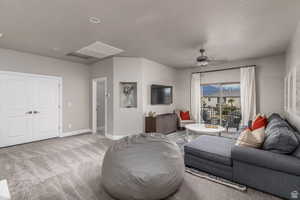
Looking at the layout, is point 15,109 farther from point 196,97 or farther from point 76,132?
point 196,97

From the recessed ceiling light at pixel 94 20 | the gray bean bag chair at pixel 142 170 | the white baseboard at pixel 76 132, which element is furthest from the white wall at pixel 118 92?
the gray bean bag chair at pixel 142 170

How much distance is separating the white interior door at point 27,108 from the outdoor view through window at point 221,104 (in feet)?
18.4

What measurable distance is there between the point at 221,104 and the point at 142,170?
16.0 ft

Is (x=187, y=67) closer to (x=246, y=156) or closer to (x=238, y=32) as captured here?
(x=238, y=32)

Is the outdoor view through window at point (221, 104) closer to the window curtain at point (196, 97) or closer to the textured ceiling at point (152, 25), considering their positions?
the window curtain at point (196, 97)

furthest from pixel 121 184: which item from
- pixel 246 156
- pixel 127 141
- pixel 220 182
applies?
pixel 246 156

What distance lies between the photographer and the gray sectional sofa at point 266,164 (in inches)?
70.6

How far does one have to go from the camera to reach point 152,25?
2.70 metres

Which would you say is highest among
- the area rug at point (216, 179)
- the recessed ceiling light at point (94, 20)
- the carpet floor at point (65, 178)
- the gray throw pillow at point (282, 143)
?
the recessed ceiling light at point (94, 20)

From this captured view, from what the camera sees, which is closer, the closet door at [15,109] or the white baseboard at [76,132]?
the closet door at [15,109]

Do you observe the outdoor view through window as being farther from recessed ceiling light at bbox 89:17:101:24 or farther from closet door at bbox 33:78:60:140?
closet door at bbox 33:78:60:140

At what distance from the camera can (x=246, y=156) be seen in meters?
2.04

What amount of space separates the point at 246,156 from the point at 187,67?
4.71 meters

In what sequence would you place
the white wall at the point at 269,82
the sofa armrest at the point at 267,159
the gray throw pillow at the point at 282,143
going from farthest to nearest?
the white wall at the point at 269,82, the gray throw pillow at the point at 282,143, the sofa armrest at the point at 267,159
